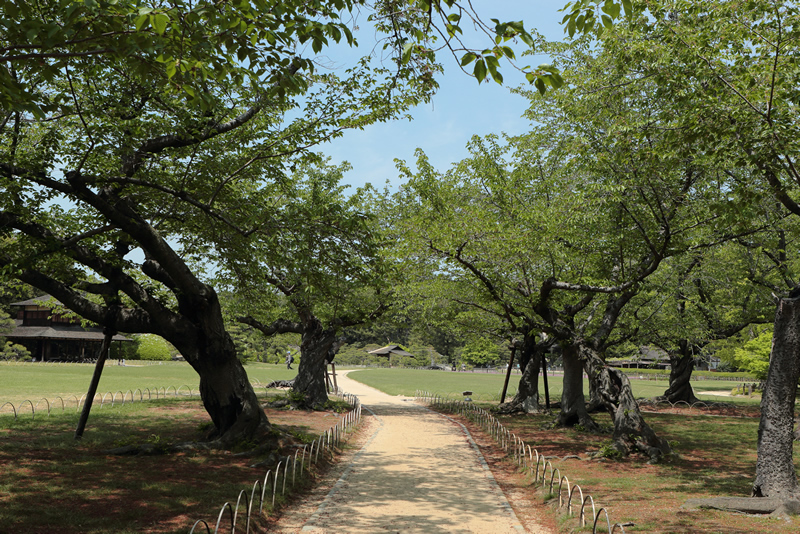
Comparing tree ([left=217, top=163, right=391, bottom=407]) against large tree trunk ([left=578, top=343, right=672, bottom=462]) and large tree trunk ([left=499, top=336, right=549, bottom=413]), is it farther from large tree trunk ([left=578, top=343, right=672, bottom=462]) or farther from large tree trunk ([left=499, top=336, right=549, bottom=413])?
large tree trunk ([left=499, top=336, right=549, bottom=413])

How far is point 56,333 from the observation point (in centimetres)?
5550

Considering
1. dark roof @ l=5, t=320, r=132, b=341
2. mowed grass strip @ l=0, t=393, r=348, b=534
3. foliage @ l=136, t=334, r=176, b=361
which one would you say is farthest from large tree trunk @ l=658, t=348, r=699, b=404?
foliage @ l=136, t=334, r=176, b=361

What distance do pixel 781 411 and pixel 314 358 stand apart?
61.8 feet

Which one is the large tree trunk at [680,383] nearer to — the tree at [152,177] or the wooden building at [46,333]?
the tree at [152,177]

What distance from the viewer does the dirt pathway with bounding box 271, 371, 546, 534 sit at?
831 centimetres

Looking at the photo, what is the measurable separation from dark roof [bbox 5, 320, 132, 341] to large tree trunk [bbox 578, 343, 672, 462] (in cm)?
5058

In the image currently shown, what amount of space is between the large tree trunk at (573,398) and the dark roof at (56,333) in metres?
46.8

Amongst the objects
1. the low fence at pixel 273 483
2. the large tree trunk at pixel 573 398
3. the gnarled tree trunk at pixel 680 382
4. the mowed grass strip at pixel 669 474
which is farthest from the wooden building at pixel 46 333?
the mowed grass strip at pixel 669 474

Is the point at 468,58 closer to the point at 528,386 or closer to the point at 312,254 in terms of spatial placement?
the point at 312,254

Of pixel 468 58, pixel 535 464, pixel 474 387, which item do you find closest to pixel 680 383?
pixel 474 387

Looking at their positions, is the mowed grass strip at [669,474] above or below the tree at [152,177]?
below

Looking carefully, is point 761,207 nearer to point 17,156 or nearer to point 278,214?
point 278,214

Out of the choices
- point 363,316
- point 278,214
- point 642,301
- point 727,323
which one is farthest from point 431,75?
point 727,323

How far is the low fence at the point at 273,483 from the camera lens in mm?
7074
